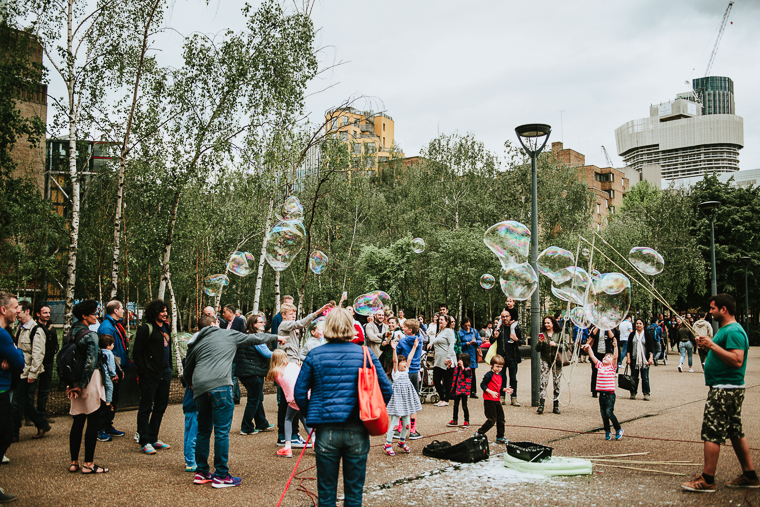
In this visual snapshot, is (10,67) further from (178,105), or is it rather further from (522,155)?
(522,155)

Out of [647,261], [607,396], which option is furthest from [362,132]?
[607,396]

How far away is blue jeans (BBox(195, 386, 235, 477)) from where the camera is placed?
238 inches

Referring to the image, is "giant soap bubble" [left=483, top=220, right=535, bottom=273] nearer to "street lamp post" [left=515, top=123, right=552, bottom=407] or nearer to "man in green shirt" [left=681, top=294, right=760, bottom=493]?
"street lamp post" [left=515, top=123, right=552, bottom=407]

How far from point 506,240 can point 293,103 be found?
10.0 meters

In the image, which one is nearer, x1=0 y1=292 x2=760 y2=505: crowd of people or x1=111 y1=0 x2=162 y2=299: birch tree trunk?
x1=0 y1=292 x2=760 y2=505: crowd of people

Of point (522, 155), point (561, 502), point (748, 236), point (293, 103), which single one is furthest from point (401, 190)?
point (561, 502)

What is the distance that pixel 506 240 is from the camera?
1177 centimetres

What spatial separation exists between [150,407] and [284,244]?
17.5ft

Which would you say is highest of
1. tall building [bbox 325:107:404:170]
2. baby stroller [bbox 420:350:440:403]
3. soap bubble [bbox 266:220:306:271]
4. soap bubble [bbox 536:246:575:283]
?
tall building [bbox 325:107:404:170]

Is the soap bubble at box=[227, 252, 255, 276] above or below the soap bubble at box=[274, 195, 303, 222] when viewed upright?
below

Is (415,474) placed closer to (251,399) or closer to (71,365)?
(251,399)

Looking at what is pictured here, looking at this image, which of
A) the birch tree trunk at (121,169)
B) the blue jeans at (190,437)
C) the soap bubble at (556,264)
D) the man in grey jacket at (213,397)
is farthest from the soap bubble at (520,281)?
the birch tree trunk at (121,169)

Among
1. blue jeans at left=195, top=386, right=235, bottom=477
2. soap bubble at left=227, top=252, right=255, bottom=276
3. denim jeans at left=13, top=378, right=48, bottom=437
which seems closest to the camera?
blue jeans at left=195, top=386, right=235, bottom=477


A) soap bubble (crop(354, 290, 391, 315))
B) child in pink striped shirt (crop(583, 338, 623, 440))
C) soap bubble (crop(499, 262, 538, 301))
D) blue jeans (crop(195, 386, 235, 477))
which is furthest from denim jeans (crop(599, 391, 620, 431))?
blue jeans (crop(195, 386, 235, 477))
